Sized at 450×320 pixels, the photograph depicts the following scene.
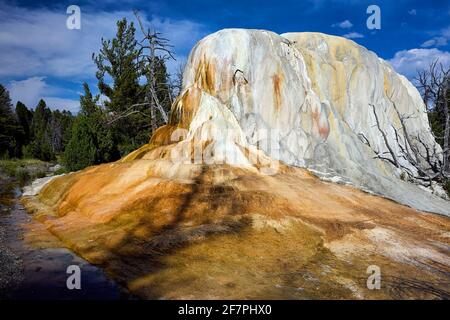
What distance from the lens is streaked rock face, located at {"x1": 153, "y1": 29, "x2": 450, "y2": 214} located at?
12.9 m

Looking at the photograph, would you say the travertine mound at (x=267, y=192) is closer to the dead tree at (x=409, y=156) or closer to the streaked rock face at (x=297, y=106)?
the streaked rock face at (x=297, y=106)

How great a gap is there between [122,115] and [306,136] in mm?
13027

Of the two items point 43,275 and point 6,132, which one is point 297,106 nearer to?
point 43,275

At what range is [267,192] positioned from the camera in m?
9.16

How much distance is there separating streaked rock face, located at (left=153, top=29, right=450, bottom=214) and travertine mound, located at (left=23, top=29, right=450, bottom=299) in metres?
0.05

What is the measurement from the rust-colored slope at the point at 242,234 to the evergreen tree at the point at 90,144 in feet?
24.1

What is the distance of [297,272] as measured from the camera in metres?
5.92

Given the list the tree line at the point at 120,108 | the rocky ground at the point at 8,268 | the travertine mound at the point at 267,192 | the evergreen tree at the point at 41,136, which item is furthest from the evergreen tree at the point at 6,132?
the rocky ground at the point at 8,268

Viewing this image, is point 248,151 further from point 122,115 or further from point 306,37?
point 122,115

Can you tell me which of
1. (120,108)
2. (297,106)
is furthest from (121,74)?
(297,106)

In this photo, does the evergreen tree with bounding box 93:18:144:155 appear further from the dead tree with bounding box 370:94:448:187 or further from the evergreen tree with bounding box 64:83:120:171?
the dead tree with bounding box 370:94:448:187

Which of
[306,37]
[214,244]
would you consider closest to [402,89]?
[306,37]

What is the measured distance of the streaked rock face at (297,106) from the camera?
12.9 metres

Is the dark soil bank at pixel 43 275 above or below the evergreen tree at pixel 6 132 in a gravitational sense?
below
